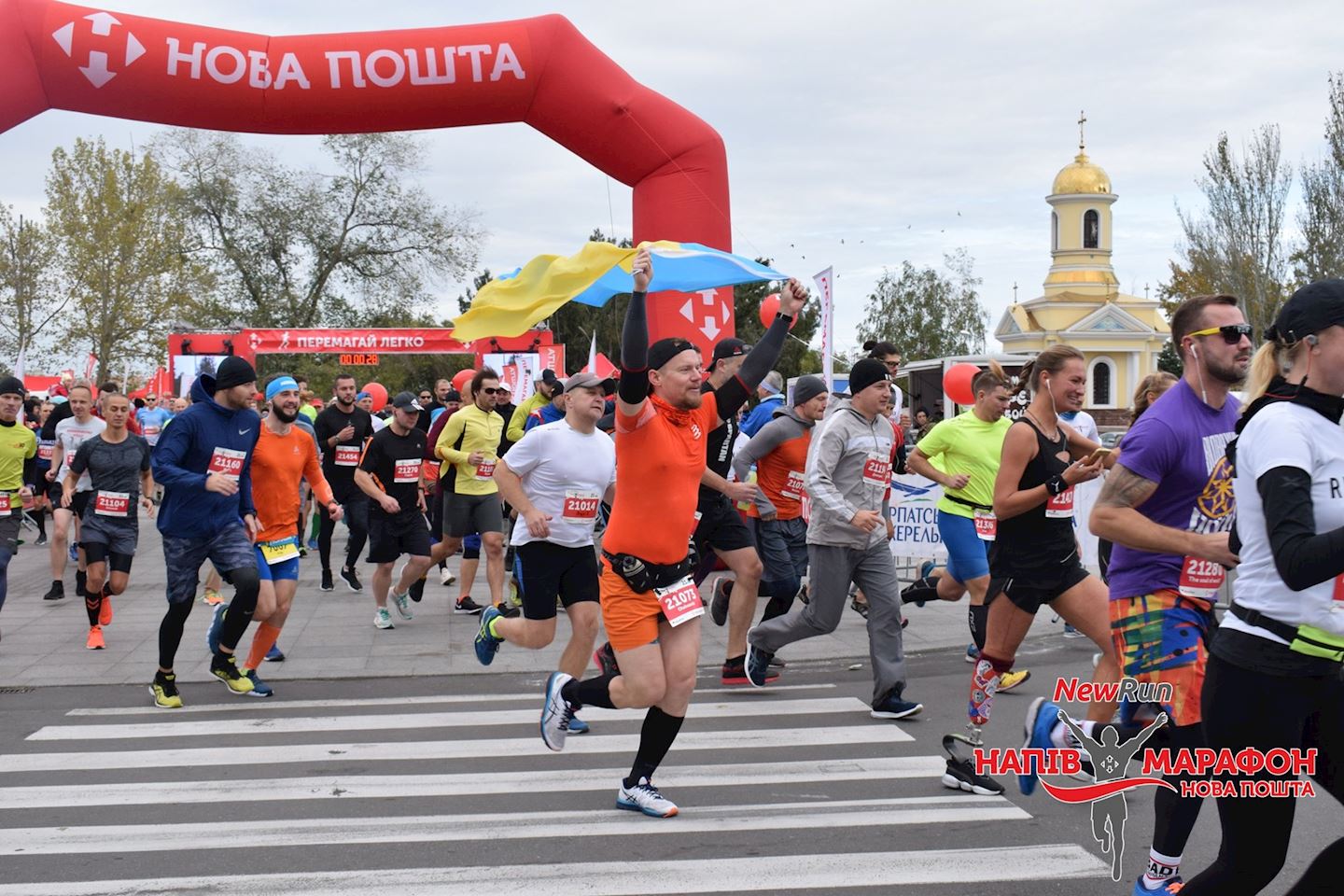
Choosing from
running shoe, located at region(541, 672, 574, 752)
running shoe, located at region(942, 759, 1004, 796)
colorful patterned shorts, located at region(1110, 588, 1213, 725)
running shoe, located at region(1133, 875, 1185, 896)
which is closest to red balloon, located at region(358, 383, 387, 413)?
running shoe, located at region(541, 672, 574, 752)

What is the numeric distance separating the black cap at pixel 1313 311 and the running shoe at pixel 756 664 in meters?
5.17

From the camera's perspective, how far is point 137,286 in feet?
137

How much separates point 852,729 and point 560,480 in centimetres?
215

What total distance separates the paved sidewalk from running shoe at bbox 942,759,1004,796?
335cm

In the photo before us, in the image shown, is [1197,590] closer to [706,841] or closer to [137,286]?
[706,841]

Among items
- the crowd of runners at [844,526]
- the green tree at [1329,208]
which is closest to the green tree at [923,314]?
the green tree at [1329,208]

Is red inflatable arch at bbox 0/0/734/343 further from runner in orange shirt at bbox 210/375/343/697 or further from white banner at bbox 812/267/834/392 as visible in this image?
runner in orange shirt at bbox 210/375/343/697

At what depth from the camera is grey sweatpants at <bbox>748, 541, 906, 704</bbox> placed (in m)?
7.41

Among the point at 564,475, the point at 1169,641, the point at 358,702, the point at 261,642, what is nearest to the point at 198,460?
the point at 261,642

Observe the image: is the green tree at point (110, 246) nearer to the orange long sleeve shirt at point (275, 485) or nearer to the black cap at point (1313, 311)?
the orange long sleeve shirt at point (275, 485)

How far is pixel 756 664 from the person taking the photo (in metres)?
8.27

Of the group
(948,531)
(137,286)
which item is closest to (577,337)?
(137,286)

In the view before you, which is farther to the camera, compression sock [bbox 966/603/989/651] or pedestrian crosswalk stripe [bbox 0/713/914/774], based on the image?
compression sock [bbox 966/603/989/651]

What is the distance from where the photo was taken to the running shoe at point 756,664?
824 cm
